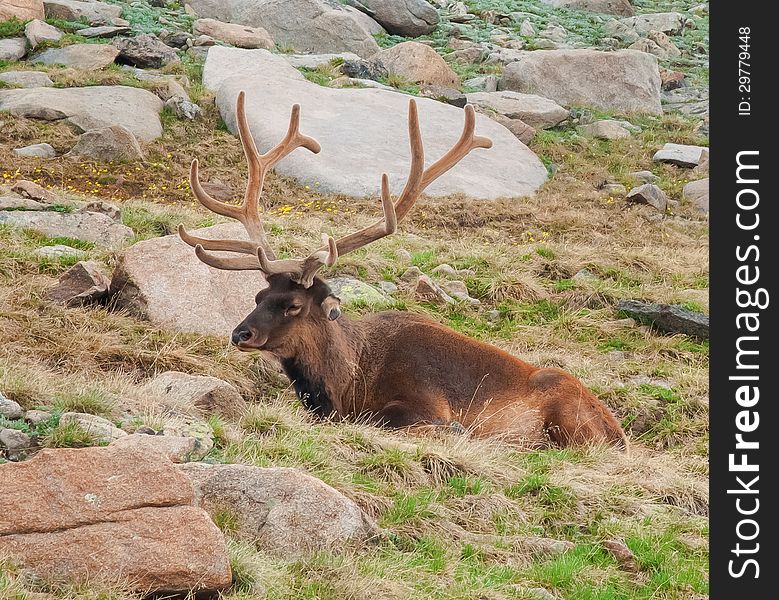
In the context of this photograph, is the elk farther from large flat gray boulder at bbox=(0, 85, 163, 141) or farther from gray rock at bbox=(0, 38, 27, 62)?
gray rock at bbox=(0, 38, 27, 62)

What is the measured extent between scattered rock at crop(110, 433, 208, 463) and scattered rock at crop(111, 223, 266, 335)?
369 cm

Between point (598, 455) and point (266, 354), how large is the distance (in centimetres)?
260

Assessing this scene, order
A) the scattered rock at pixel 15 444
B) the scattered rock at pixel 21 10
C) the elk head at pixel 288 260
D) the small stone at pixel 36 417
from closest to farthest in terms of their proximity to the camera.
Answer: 1. the scattered rock at pixel 15 444
2. the small stone at pixel 36 417
3. the elk head at pixel 288 260
4. the scattered rock at pixel 21 10

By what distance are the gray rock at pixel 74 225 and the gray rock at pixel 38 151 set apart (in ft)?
12.9

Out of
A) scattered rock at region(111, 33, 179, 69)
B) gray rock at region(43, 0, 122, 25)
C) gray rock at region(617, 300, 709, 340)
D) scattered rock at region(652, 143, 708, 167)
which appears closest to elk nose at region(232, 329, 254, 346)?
gray rock at region(617, 300, 709, 340)

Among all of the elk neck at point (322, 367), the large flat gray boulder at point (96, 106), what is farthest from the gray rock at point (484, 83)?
the elk neck at point (322, 367)

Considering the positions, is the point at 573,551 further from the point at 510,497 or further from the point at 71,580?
the point at 71,580

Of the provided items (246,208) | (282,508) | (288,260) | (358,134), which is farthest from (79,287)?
(358,134)

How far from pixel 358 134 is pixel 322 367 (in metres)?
10.8

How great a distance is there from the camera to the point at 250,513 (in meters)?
5.54

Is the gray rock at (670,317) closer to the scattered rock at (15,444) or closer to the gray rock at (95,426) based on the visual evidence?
the gray rock at (95,426)

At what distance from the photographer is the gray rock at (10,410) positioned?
20.1ft

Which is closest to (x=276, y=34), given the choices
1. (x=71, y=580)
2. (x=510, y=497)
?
(x=510, y=497)
